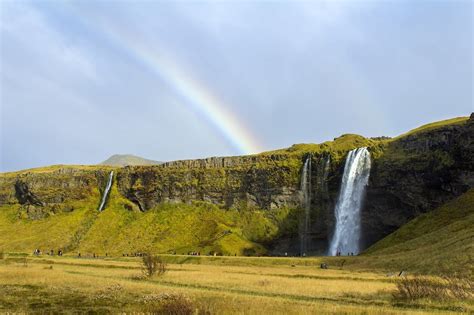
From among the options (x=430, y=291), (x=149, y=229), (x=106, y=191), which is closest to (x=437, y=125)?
(x=149, y=229)

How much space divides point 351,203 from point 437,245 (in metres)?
45.7

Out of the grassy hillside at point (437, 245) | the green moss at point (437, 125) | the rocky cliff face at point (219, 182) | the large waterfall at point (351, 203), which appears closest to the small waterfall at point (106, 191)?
→ the rocky cliff face at point (219, 182)

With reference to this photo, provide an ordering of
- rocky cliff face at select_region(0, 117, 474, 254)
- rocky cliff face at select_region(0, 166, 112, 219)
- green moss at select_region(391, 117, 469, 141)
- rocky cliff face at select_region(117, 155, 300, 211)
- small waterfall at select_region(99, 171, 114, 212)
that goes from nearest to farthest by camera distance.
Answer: rocky cliff face at select_region(0, 117, 474, 254)
green moss at select_region(391, 117, 469, 141)
rocky cliff face at select_region(117, 155, 300, 211)
small waterfall at select_region(99, 171, 114, 212)
rocky cliff face at select_region(0, 166, 112, 219)

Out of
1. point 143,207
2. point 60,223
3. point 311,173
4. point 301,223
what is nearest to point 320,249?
point 301,223

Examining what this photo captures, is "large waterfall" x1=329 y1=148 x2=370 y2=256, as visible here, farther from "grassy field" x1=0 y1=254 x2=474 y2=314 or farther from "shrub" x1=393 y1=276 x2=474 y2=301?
"shrub" x1=393 y1=276 x2=474 y2=301

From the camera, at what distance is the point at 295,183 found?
120 m

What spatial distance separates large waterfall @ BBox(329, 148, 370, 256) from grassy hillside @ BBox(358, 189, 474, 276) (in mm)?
16292

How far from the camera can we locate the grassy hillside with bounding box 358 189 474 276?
45906 millimetres

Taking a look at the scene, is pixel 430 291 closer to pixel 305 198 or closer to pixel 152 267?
pixel 152 267

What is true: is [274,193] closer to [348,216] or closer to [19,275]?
[348,216]

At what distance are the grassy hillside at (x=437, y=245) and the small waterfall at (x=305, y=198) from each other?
2815 cm

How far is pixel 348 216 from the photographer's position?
10219 cm

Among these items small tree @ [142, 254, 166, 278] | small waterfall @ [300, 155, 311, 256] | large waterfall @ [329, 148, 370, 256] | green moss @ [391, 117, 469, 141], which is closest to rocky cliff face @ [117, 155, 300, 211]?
small waterfall @ [300, 155, 311, 256]

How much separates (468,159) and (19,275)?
269 feet
